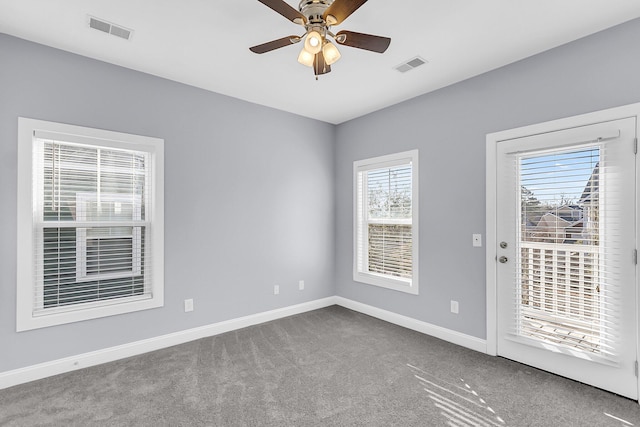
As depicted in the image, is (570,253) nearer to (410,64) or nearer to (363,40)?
(410,64)

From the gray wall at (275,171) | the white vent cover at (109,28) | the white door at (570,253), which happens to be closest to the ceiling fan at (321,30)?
the white vent cover at (109,28)

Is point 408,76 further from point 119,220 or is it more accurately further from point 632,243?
point 119,220

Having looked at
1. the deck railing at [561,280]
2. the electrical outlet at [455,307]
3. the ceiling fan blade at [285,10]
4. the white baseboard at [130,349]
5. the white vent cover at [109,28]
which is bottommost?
the white baseboard at [130,349]

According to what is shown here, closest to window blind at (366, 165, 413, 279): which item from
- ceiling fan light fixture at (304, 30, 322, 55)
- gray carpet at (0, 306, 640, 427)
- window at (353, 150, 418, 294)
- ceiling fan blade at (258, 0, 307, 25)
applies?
window at (353, 150, 418, 294)

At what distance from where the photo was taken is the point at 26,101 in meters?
2.54

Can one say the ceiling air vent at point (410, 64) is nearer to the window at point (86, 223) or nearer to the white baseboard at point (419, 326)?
the window at point (86, 223)

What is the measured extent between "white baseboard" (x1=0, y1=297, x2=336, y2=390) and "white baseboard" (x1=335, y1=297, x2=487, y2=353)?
783 mm

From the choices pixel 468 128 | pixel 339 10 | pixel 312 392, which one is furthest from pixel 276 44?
pixel 312 392

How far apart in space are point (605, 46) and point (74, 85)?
14.0 feet

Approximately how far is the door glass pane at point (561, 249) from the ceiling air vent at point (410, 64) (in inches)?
49.1

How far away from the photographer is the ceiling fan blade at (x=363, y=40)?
1.89 meters

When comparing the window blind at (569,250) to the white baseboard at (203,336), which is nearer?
the window blind at (569,250)

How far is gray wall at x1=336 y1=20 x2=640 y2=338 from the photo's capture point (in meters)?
2.39

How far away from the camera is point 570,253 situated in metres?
2.52
